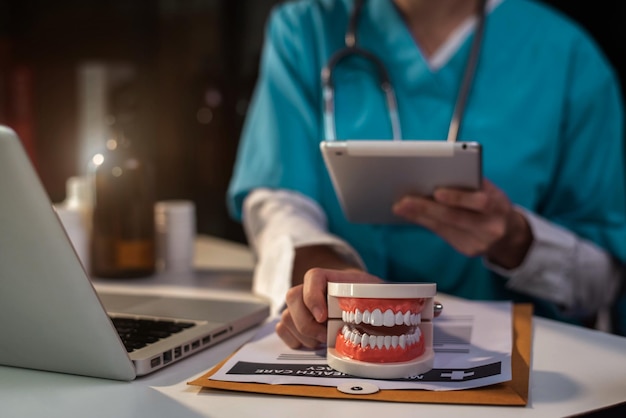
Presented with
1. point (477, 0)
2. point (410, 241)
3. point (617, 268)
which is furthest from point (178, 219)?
point (617, 268)

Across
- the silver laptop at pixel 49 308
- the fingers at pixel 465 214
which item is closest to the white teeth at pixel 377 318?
the silver laptop at pixel 49 308

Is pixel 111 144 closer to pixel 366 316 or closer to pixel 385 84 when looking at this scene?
pixel 385 84

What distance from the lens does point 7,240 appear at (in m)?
0.58

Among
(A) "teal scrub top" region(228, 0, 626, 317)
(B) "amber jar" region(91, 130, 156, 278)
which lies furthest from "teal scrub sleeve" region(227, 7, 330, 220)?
(B) "amber jar" region(91, 130, 156, 278)

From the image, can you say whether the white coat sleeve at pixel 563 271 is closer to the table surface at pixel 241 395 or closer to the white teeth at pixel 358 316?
the table surface at pixel 241 395

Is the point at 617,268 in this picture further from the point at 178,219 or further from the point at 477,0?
the point at 178,219


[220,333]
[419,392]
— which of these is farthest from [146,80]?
[419,392]

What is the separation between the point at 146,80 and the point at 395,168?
116 centimetres

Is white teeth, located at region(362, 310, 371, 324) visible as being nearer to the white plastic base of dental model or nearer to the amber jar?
the white plastic base of dental model

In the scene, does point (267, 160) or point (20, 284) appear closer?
point (20, 284)

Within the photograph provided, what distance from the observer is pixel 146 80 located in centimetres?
192

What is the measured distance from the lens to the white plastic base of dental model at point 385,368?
0.62m

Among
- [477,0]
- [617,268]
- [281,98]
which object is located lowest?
[617,268]

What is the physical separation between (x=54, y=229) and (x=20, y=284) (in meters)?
0.07
